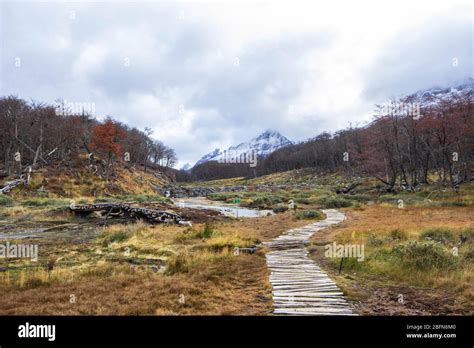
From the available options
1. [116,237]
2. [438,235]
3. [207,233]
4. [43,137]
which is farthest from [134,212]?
[43,137]

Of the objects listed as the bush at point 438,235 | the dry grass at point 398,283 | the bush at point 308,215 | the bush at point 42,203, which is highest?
the bush at point 42,203

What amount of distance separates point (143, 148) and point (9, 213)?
62989 mm

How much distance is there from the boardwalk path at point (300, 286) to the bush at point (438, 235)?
16.5ft

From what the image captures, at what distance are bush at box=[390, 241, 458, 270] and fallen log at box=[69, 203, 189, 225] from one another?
17506mm

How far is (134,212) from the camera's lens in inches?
1167

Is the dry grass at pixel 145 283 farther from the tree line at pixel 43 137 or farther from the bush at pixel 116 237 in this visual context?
the tree line at pixel 43 137

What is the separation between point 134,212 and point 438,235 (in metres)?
23.7

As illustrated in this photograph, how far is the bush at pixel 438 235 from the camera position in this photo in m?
13.0

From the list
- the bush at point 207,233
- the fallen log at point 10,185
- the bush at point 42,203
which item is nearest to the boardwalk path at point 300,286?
the bush at point 207,233

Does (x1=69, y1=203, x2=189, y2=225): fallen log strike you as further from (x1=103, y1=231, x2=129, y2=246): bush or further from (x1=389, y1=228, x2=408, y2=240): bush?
(x1=389, y1=228, x2=408, y2=240): bush

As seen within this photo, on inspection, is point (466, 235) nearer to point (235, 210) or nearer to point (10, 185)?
point (235, 210)

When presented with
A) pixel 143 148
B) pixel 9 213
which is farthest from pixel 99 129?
pixel 143 148

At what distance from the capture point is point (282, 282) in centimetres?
895
